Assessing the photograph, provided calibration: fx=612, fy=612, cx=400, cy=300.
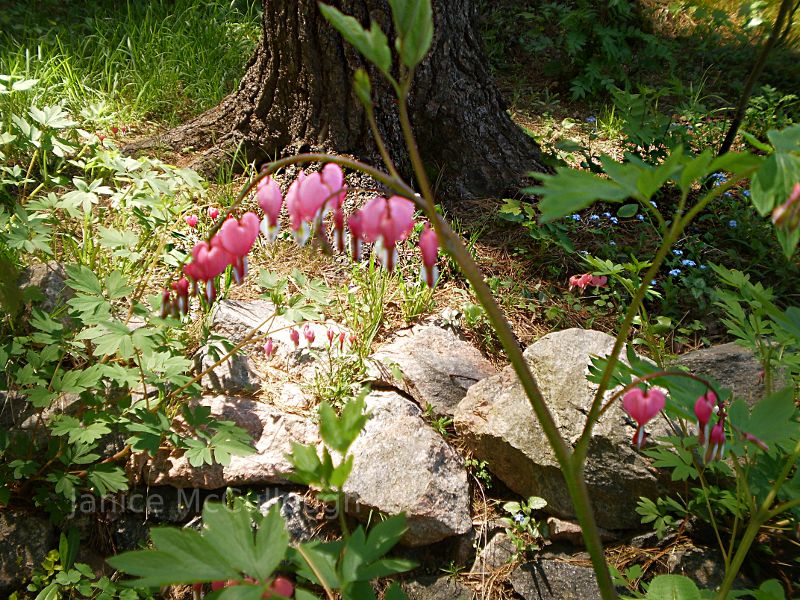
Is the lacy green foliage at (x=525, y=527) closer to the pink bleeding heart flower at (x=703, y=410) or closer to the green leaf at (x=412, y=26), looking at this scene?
the pink bleeding heart flower at (x=703, y=410)

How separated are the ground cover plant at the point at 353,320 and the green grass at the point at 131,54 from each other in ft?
0.72

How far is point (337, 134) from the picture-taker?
10.7 ft

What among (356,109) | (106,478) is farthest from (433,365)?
(356,109)

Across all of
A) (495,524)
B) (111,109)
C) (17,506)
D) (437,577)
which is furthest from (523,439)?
(111,109)

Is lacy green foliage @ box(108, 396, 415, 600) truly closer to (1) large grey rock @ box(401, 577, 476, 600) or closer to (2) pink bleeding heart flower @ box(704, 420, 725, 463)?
(2) pink bleeding heart flower @ box(704, 420, 725, 463)

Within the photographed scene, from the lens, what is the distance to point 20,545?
2053mm

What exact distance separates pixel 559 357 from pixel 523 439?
0.37 metres

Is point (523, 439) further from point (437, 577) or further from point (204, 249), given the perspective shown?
point (204, 249)

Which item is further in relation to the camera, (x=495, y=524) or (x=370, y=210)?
(x=495, y=524)

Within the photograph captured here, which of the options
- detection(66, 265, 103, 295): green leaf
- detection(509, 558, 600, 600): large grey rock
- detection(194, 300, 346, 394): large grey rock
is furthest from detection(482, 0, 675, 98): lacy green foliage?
detection(66, 265, 103, 295): green leaf

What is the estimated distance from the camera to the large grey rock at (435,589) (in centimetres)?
208

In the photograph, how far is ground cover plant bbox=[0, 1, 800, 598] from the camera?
0.89 meters

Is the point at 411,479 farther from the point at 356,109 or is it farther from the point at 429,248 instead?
the point at 356,109

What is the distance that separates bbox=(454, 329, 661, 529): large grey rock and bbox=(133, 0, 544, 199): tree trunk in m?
1.27
